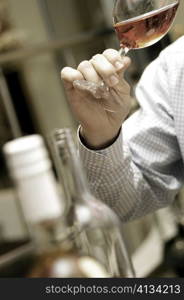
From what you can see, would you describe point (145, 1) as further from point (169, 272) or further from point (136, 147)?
point (169, 272)

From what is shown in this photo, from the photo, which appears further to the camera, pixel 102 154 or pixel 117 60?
pixel 102 154

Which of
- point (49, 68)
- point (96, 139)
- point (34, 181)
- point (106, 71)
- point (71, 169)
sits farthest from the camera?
point (49, 68)

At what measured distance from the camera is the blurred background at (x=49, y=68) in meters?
2.66

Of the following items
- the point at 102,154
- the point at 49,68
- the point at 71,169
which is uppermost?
the point at 71,169

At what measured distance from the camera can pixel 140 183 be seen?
1.22 meters

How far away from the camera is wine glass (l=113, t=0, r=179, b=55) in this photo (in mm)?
752

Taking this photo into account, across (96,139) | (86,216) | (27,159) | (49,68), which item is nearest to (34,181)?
(27,159)

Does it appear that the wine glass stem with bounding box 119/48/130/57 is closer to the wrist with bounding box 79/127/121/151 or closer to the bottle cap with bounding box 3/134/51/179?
the wrist with bounding box 79/127/121/151

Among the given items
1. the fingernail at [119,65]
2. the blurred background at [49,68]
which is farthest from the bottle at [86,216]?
the blurred background at [49,68]

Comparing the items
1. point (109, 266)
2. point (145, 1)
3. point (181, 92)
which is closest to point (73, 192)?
point (109, 266)

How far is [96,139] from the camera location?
100 cm

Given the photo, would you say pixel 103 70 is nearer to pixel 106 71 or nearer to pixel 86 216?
pixel 106 71

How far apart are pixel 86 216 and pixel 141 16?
0.32 meters

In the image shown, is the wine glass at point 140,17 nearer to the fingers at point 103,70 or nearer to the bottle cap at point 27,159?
the fingers at point 103,70
